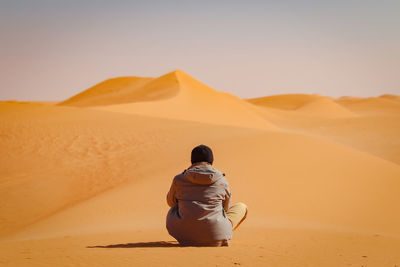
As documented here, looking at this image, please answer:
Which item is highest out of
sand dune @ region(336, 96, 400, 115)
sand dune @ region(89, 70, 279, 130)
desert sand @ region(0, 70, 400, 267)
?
sand dune @ region(336, 96, 400, 115)

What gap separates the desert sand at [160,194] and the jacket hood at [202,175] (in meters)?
0.73

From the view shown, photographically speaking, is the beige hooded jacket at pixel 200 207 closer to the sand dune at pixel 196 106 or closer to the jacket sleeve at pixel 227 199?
the jacket sleeve at pixel 227 199

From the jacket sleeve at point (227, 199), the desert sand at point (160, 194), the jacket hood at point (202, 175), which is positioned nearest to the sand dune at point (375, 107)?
the desert sand at point (160, 194)

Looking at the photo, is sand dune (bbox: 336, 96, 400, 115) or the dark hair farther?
sand dune (bbox: 336, 96, 400, 115)

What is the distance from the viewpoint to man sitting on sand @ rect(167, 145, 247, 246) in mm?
4430

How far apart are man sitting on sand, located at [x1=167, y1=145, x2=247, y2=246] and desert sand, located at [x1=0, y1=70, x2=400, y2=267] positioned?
20 cm

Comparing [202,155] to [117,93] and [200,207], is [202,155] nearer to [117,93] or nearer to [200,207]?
[200,207]

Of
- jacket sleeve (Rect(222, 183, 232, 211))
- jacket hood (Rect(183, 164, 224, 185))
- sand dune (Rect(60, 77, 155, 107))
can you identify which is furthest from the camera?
sand dune (Rect(60, 77, 155, 107))

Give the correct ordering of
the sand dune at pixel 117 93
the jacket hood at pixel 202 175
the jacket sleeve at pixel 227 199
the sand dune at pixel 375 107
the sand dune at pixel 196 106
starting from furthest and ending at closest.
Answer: the sand dune at pixel 375 107 < the sand dune at pixel 117 93 < the sand dune at pixel 196 106 < the jacket sleeve at pixel 227 199 < the jacket hood at pixel 202 175

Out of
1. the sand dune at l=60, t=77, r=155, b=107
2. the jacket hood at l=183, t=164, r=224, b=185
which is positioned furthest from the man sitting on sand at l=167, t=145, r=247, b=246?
the sand dune at l=60, t=77, r=155, b=107

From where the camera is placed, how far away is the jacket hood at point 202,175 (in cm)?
437

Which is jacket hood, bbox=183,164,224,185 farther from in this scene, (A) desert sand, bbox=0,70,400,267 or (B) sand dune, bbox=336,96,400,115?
(B) sand dune, bbox=336,96,400,115

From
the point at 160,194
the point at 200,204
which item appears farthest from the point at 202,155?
the point at 160,194

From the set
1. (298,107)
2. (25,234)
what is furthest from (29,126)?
(298,107)
